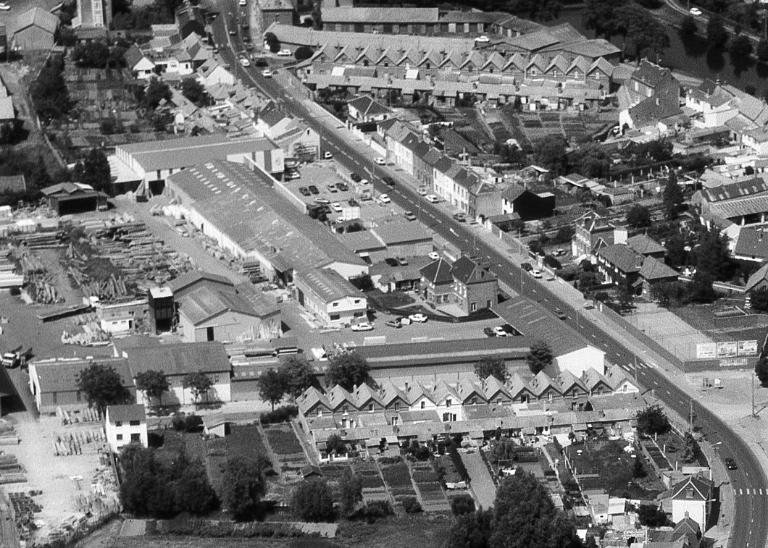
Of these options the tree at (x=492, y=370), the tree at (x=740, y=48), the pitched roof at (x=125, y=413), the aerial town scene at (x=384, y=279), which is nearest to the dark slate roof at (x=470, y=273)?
the aerial town scene at (x=384, y=279)

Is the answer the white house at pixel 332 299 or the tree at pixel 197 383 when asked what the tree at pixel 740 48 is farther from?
the tree at pixel 197 383

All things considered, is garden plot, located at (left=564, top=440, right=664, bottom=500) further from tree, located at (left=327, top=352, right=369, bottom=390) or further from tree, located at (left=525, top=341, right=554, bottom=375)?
tree, located at (left=327, top=352, right=369, bottom=390)

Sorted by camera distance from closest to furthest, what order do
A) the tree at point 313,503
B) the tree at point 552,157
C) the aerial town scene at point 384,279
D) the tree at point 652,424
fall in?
the tree at point 313,503 < the aerial town scene at point 384,279 < the tree at point 652,424 < the tree at point 552,157

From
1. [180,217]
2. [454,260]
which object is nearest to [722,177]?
[454,260]

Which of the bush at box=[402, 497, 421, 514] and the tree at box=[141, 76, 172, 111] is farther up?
the bush at box=[402, 497, 421, 514]

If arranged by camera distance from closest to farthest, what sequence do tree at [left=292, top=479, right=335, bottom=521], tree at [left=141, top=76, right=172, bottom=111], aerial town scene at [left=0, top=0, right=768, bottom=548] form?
tree at [left=292, top=479, right=335, bottom=521]
aerial town scene at [left=0, top=0, right=768, bottom=548]
tree at [left=141, top=76, right=172, bottom=111]

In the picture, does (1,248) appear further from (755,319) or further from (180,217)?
(755,319)

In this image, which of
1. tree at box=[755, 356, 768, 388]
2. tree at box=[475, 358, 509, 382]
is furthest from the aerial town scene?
tree at box=[475, 358, 509, 382]
